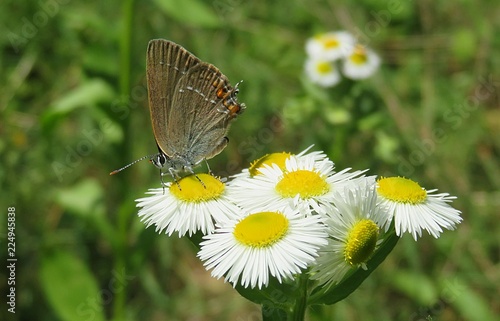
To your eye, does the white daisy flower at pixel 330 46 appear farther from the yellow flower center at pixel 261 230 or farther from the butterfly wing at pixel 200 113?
the yellow flower center at pixel 261 230

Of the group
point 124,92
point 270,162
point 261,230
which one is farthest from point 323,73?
point 261,230

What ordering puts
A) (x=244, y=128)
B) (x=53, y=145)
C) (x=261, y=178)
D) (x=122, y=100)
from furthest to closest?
1. (x=244, y=128)
2. (x=53, y=145)
3. (x=122, y=100)
4. (x=261, y=178)

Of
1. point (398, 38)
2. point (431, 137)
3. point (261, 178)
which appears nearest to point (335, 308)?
point (431, 137)

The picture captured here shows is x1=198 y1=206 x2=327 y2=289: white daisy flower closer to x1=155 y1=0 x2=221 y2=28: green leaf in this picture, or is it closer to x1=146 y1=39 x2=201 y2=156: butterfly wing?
x1=146 y1=39 x2=201 y2=156: butterfly wing

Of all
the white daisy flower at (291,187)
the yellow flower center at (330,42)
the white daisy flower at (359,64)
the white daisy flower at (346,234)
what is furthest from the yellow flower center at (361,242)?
the yellow flower center at (330,42)

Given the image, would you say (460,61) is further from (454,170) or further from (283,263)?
(283,263)

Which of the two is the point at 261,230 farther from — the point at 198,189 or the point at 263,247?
the point at 198,189
